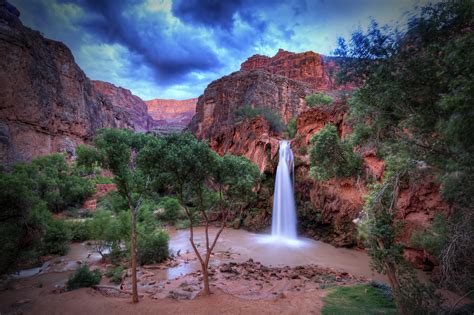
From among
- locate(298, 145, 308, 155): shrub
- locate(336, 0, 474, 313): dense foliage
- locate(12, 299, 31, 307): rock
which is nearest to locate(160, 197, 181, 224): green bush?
locate(298, 145, 308, 155): shrub

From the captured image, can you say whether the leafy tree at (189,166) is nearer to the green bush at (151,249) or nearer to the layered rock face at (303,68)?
the green bush at (151,249)

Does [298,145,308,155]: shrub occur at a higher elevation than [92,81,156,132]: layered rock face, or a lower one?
lower

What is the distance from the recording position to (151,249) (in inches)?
592

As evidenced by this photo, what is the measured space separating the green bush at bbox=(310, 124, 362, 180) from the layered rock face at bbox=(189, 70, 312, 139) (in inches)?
1697

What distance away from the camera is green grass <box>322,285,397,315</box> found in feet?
23.5

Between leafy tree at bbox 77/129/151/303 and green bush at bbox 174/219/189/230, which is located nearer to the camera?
leafy tree at bbox 77/129/151/303

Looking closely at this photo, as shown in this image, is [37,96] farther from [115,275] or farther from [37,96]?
[115,275]

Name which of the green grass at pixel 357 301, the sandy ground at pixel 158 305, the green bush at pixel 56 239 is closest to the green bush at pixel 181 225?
the green bush at pixel 56 239

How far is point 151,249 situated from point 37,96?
49553 mm

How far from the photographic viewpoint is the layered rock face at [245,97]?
56562mm

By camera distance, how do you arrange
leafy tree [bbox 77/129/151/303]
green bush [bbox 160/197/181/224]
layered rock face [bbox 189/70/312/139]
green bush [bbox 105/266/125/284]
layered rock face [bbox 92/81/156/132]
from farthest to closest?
1. layered rock face [bbox 92/81/156/132]
2. layered rock face [bbox 189/70/312/139]
3. green bush [bbox 160/197/181/224]
4. green bush [bbox 105/266/125/284]
5. leafy tree [bbox 77/129/151/303]

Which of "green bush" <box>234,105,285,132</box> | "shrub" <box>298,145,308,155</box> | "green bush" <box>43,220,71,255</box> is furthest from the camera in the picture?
"green bush" <box>234,105,285,132</box>

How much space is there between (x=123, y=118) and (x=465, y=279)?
94988 mm

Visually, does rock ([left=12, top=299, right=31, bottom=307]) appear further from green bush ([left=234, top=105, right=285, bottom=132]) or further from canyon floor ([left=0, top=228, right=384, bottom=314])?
green bush ([left=234, top=105, right=285, bottom=132])
